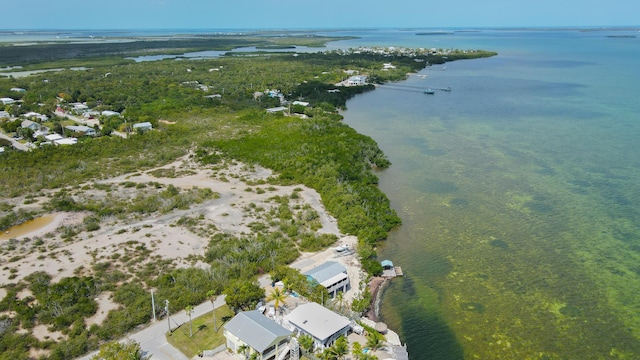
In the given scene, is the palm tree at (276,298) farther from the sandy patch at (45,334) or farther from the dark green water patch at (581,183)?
the dark green water patch at (581,183)

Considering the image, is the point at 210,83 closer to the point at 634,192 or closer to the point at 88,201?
the point at 88,201

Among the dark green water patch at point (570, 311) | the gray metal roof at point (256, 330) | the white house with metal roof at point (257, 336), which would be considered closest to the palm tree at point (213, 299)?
the white house with metal roof at point (257, 336)

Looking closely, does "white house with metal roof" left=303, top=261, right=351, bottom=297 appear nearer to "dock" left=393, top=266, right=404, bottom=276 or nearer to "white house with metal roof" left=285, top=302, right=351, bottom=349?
"white house with metal roof" left=285, top=302, right=351, bottom=349

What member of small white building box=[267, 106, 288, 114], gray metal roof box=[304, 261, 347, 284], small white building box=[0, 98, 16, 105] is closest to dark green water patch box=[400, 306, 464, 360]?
gray metal roof box=[304, 261, 347, 284]

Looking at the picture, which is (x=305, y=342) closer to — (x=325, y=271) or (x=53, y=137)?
(x=325, y=271)

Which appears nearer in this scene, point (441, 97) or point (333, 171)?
point (333, 171)

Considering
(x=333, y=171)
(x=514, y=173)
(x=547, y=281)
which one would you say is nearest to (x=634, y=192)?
(x=514, y=173)

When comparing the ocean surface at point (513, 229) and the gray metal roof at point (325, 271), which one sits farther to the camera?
the gray metal roof at point (325, 271)

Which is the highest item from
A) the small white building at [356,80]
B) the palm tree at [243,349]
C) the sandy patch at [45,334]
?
the small white building at [356,80]
